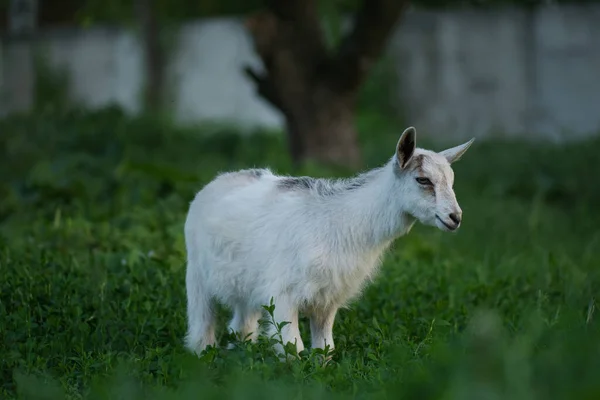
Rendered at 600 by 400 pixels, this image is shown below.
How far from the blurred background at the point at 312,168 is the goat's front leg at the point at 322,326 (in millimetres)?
102

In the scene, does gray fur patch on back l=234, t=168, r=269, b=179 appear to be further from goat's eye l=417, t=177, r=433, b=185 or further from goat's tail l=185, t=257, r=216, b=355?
goat's eye l=417, t=177, r=433, b=185

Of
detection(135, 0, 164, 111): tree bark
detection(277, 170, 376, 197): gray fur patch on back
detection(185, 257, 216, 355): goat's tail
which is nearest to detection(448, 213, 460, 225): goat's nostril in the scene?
detection(277, 170, 376, 197): gray fur patch on back

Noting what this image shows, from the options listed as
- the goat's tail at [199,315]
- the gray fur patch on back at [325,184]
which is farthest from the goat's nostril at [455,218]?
the goat's tail at [199,315]

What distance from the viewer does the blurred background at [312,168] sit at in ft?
16.8

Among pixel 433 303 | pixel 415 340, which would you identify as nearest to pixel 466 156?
pixel 433 303

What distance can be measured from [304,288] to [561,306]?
6.12 ft

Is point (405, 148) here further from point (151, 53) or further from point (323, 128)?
point (151, 53)

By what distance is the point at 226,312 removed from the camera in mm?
6984

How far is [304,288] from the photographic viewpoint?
231 inches

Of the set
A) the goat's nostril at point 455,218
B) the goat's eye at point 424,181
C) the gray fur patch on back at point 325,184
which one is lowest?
the gray fur patch on back at point 325,184

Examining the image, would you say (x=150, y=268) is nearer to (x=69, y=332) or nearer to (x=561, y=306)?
(x=69, y=332)

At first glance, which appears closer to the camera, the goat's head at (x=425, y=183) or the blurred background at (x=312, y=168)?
the blurred background at (x=312, y=168)

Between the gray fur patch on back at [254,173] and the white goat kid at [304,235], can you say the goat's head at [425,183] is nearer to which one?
the white goat kid at [304,235]

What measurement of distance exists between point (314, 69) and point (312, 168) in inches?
77.0
